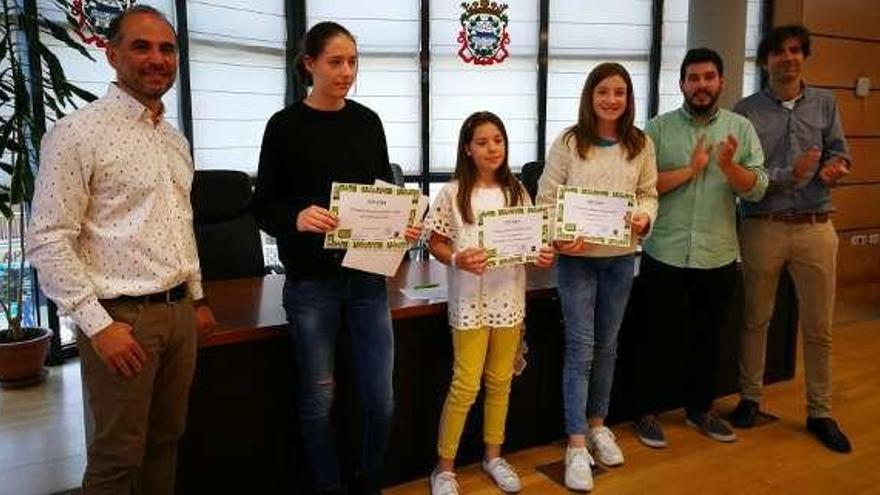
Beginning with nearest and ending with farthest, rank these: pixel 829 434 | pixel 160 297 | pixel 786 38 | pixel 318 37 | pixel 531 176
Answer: pixel 160 297
pixel 318 37
pixel 786 38
pixel 829 434
pixel 531 176

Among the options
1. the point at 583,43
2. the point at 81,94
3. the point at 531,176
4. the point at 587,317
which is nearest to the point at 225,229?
the point at 81,94

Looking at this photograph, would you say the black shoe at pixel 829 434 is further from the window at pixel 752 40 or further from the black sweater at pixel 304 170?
the window at pixel 752 40

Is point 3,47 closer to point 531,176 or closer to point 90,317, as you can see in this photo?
point 90,317

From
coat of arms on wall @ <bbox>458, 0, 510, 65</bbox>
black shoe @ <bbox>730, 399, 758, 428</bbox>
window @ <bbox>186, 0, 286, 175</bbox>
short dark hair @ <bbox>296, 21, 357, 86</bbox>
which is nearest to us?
short dark hair @ <bbox>296, 21, 357, 86</bbox>

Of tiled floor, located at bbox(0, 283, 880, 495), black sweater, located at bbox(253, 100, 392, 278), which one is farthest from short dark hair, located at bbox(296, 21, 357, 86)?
tiled floor, located at bbox(0, 283, 880, 495)

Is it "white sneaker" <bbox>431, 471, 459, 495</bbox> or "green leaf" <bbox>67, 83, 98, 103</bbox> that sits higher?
"green leaf" <bbox>67, 83, 98, 103</bbox>

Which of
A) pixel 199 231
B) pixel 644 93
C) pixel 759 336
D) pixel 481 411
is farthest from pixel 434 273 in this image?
pixel 644 93

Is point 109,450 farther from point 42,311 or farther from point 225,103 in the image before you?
point 225,103

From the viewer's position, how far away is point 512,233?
2.06m

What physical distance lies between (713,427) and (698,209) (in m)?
0.90

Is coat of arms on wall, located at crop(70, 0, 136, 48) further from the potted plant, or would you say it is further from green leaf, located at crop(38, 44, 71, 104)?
green leaf, located at crop(38, 44, 71, 104)

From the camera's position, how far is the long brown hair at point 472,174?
211 centimetres

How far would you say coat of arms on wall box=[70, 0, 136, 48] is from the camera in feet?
11.5

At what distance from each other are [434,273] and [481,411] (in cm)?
58
